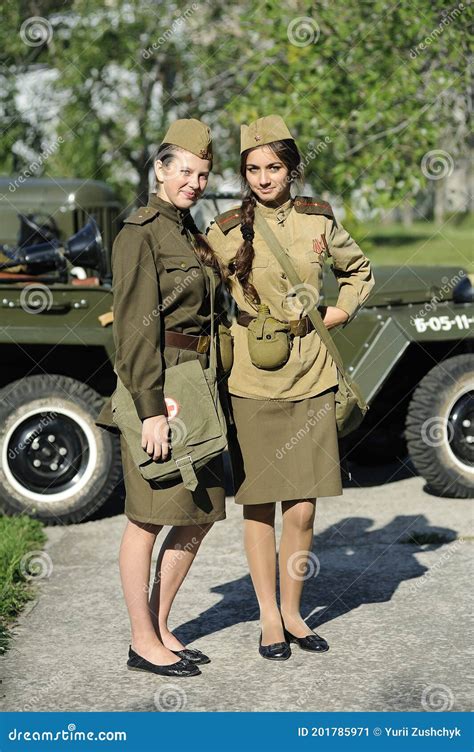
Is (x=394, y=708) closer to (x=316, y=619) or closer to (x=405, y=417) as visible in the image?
(x=316, y=619)

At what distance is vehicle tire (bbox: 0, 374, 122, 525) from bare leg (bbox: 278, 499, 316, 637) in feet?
→ 6.95

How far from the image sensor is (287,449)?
423 centimetres

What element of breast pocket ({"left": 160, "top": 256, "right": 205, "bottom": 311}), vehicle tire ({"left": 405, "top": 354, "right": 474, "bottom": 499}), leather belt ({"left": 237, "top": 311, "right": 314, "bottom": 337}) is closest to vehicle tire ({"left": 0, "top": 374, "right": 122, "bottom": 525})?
vehicle tire ({"left": 405, "top": 354, "right": 474, "bottom": 499})

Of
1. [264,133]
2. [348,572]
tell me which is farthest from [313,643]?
[264,133]

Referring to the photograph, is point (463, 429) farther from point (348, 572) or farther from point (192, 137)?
point (192, 137)

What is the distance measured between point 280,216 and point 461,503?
9.50 feet

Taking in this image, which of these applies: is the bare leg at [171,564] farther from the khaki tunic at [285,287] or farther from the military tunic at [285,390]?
the khaki tunic at [285,287]

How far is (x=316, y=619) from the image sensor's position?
4793mm

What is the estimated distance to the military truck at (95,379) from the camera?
6.18m

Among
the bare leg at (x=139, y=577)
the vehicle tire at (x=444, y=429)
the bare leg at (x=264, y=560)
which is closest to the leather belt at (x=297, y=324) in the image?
the bare leg at (x=264, y=560)

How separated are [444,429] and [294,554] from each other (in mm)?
2516

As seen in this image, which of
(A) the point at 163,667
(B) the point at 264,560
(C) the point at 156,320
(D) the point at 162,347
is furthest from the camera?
(B) the point at 264,560

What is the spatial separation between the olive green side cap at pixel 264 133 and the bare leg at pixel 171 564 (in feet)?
4.10

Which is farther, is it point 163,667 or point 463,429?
point 463,429
